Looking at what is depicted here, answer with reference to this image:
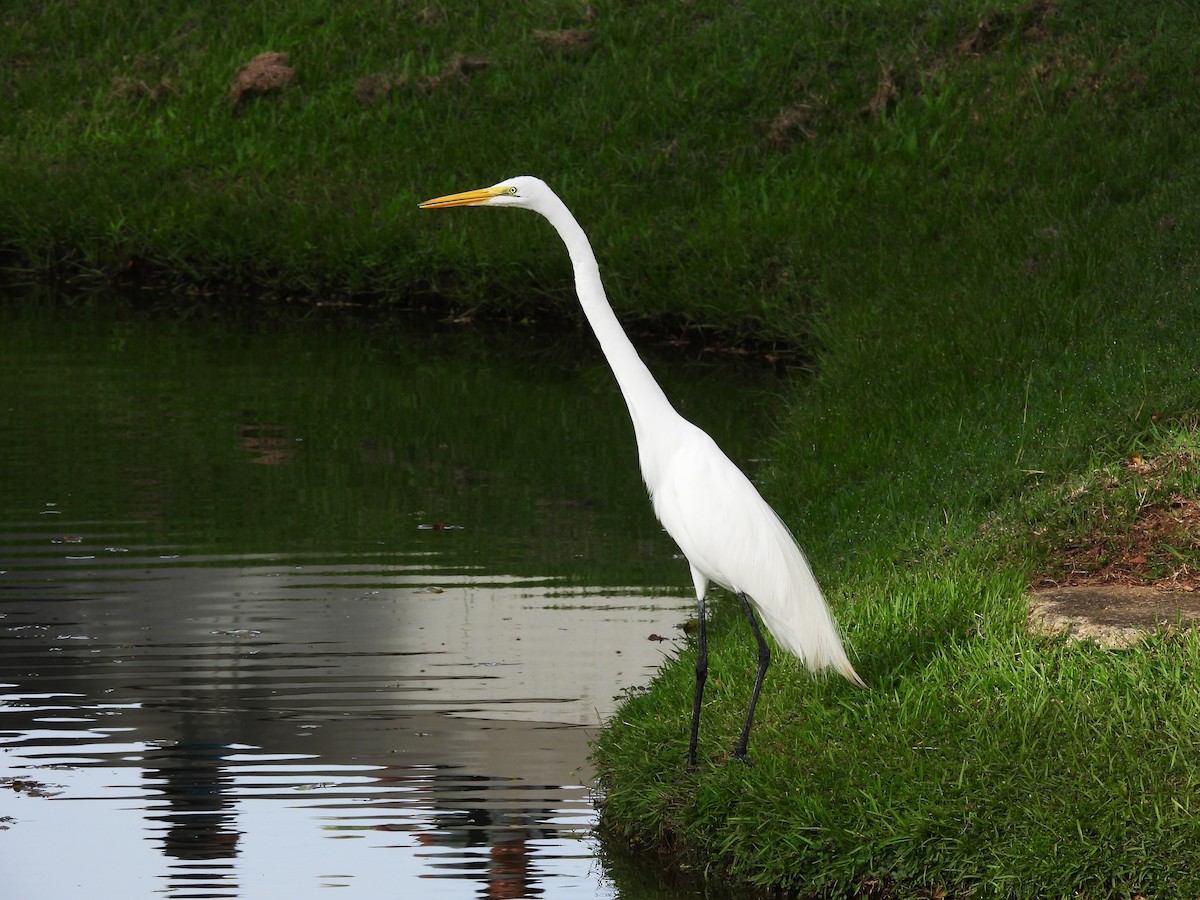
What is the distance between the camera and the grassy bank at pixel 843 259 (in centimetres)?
475

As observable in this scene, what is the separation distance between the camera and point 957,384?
8.91 m

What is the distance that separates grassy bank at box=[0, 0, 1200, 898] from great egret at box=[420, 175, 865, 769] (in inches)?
9.9

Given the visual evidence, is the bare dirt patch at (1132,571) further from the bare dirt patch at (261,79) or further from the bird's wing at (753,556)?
the bare dirt patch at (261,79)

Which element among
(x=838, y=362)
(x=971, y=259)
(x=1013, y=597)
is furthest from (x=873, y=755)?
(x=971, y=259)

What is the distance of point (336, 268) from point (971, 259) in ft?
18.1

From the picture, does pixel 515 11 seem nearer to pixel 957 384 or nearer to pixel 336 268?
pixel 336 268

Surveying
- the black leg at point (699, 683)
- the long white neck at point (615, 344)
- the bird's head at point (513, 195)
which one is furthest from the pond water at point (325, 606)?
the bird's head at point (513, 195)

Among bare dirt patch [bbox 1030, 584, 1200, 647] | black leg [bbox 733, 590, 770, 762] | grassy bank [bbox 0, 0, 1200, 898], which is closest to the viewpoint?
grassy bank [bbox 0, 0, 1200, 898]

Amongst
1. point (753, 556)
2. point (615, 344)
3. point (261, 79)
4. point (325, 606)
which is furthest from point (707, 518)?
point (261, 79)

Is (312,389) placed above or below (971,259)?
below

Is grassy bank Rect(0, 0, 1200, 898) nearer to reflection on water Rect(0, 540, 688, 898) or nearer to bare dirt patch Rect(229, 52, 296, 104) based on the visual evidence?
bare dirt patch Rect(229, 52, 296, 104)

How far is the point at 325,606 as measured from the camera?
7445mm

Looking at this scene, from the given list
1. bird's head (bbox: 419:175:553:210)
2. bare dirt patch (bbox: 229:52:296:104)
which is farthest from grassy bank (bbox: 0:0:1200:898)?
bird's head (bbox: 419:175:553:210)

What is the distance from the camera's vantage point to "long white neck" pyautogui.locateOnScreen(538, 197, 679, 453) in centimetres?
525
